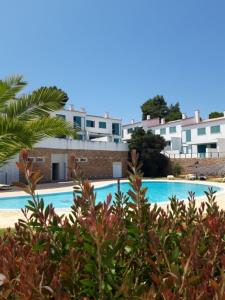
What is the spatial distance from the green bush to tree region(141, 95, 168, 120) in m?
72.7

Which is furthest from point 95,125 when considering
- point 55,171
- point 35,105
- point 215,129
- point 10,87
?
point 10,87

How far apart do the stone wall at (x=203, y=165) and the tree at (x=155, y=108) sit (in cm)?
3591

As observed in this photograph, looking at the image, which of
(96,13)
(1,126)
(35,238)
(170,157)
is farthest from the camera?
(170,157)

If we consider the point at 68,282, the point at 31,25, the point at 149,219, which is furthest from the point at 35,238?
the point at 31,25

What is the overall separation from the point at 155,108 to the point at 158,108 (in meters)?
0.71

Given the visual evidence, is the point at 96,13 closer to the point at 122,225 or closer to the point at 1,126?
the point at 1,126

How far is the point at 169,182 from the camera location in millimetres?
30250

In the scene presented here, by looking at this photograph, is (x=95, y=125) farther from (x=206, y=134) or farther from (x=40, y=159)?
(x=40, y=159)

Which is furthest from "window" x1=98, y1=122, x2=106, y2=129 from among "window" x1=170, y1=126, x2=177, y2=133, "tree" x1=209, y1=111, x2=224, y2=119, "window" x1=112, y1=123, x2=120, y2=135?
"tree" x1=209, y1=111, x2=224, y2=119

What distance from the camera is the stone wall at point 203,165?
36.0m

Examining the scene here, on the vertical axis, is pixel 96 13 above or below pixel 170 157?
above

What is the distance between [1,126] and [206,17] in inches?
559

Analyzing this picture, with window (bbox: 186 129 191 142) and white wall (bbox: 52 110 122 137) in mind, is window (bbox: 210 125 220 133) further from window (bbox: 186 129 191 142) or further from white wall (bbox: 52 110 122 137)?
white wall (bbox: 52 110 122 137)

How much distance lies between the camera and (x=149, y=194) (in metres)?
22.7
